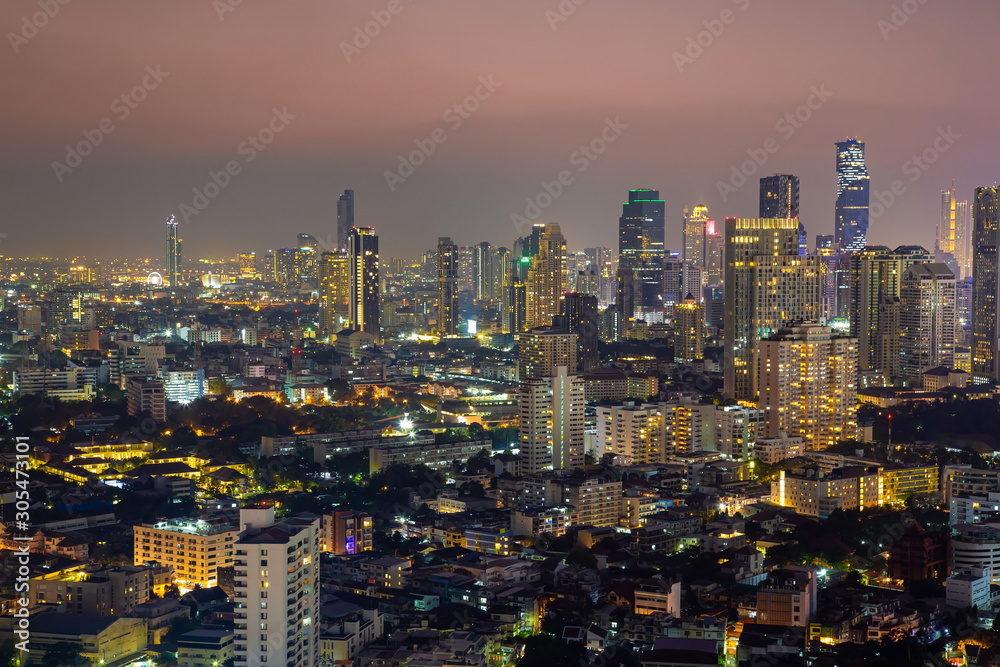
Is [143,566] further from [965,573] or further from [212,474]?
[965,573]

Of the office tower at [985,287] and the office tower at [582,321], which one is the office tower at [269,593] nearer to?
the office tower at [985,287]

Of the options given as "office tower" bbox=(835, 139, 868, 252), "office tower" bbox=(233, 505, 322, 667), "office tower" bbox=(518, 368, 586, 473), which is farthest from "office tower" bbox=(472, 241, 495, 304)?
"office tower" bbox=(233, 505, 322, 667)

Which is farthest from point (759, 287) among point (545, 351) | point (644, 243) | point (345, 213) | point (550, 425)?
point (345, 213)

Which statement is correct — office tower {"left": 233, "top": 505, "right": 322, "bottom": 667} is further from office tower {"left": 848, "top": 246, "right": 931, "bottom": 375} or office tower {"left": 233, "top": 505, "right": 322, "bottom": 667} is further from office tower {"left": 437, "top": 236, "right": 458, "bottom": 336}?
office tower {"left": 437, "top": 236, "right": 458, "bottom": 336}

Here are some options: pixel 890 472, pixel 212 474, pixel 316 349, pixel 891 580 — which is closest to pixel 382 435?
pixel 212 474

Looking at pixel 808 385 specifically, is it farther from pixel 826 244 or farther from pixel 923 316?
pixel 826 244

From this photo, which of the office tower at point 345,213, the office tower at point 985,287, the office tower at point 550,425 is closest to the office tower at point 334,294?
the office tower at point 345,213

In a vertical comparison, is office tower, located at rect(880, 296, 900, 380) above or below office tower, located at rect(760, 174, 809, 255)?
below
